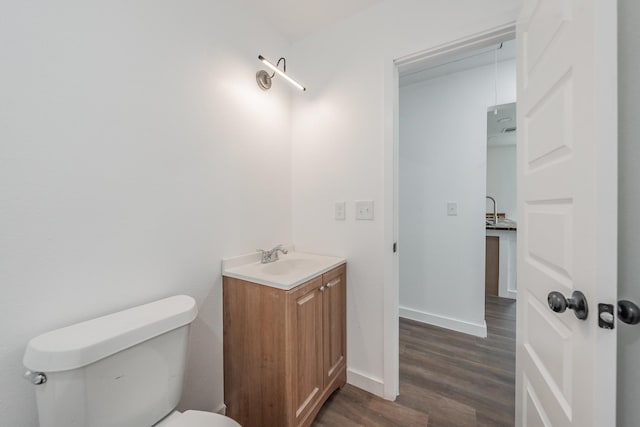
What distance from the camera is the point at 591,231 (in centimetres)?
57

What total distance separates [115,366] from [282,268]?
0.90 metres

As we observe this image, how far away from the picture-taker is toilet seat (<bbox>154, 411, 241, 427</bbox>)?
2.84 feet

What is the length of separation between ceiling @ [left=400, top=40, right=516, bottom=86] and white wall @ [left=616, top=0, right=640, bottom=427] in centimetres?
147

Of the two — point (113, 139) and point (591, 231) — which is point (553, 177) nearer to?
point (591, 231)

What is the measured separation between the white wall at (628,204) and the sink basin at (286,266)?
1.21m

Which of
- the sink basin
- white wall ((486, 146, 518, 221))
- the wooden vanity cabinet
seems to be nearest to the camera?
the wooden vanity cabinet

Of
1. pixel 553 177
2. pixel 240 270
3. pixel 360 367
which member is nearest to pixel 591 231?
pixel 553 177

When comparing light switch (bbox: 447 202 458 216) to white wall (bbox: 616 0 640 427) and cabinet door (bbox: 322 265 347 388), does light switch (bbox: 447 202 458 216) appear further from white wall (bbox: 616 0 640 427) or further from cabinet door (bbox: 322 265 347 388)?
white wall (bbox: 616 0 640 427)

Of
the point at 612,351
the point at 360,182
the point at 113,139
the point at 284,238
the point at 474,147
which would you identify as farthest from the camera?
the point at 474,147

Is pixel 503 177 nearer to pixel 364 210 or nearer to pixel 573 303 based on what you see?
pixel 364 210

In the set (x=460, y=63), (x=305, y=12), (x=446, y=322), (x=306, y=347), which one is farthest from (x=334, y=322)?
(x=460, y=63)

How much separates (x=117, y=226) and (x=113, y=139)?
1.16 feet

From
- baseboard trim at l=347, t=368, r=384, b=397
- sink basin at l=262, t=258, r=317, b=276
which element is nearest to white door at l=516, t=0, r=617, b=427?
baseboard trim at l=347, t=368, r=384, b=397

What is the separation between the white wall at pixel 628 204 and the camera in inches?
23.1
